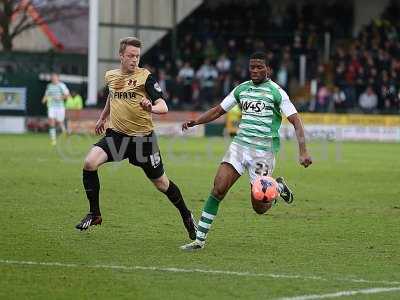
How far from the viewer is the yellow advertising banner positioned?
Result: 40406 millimetres

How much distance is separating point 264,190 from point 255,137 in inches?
23.6

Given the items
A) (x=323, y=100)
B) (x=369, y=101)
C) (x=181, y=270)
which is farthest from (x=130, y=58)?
(x=369, y=101)

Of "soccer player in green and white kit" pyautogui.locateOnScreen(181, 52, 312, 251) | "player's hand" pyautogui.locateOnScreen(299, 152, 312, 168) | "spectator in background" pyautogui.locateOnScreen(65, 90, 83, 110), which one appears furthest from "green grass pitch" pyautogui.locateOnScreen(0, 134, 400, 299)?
"spectator in background" pyautogui.locateOnScreen(65, 90, 83, 110)

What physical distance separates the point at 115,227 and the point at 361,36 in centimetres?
3519

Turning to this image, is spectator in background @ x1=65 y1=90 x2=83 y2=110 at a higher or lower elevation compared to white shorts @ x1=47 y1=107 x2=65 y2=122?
lower

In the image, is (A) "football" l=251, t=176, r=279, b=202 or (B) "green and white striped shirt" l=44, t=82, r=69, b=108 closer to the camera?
(A) "football" l=251, t=176, r=279, b=202

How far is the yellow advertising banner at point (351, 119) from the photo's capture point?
133 feet

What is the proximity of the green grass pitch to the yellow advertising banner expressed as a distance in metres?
18.7

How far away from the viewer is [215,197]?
35.7ft

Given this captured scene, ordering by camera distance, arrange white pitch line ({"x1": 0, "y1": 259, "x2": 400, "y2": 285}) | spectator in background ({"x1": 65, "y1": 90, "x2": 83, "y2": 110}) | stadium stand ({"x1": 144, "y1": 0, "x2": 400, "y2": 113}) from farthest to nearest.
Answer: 1. stadium stand ({"x1": 144, "y1": 0, "x2": 400, "y2": 113})
2. spectator in background ({"x1": 65, "y1": 90, "x2": 83, "y2": 110})
3. white pitch line ({"x1": 0, "y1": 259, "x2": 400, "y2": 285})

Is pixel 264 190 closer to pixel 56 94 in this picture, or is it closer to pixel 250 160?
pixel 250 160

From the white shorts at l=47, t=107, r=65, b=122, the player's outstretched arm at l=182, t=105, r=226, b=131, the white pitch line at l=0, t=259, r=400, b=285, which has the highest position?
the player's outstretched arm at l=182, t=105, r=226, b=131

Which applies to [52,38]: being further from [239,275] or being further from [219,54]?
[239,275]

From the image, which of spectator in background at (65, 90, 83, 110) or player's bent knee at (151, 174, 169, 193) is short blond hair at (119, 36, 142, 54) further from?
spectator in background at (65, 90, 83, 110)
